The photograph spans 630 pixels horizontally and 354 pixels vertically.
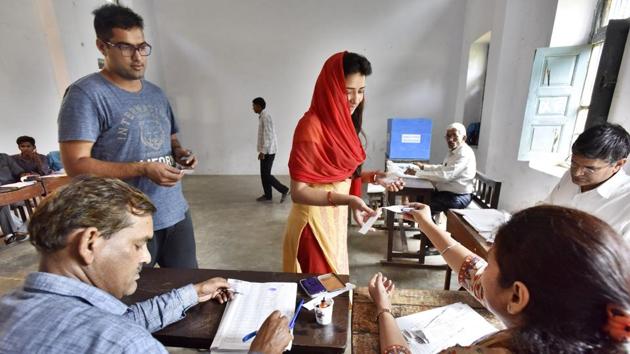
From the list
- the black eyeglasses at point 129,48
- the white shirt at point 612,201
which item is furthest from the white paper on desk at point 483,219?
the black eyeglasses at point 129,48

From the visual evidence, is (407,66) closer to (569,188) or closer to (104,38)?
(569,188)

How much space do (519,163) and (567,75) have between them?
3.17 feet

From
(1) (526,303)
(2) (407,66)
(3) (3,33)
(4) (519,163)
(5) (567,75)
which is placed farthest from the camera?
(2) (407,66)

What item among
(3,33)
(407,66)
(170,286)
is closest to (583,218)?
(170,286)

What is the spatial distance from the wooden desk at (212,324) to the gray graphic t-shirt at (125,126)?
1.15ft

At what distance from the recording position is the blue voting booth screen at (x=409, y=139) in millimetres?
4391

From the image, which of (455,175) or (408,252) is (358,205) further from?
(455,175)

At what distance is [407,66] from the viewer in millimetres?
5871

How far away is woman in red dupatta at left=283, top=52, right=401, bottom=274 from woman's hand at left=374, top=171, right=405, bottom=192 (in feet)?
0.91

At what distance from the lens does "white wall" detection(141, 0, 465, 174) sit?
572cm

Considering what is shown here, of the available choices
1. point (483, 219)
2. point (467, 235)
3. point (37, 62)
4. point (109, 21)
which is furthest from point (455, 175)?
point (37, 62)

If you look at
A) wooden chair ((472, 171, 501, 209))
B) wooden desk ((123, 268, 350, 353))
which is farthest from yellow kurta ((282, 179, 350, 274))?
wooden chair ((472, 171, 501, 209))

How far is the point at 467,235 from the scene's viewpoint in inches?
68.6

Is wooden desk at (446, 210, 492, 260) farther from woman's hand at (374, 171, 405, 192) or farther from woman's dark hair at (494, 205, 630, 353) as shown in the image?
woman's dark hair at (494, 205, 630, 353)
